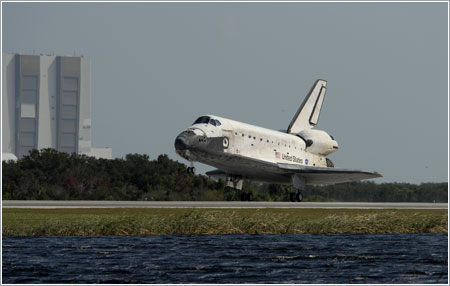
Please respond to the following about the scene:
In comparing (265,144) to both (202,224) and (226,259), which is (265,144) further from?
(226,259)

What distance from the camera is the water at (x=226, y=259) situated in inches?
789

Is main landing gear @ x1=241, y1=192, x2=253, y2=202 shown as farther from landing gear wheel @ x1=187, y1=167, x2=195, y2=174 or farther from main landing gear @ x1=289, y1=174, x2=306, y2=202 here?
landing gear wheel @ x1=187, y1=167, x2=195, y2=174

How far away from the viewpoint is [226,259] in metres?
23.1

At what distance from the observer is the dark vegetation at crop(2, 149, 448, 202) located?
59719mm

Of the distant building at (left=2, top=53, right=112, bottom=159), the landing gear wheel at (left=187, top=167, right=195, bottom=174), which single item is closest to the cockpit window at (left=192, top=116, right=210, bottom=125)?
the landing gear wheel at (left=187, top=167, right=195, bottom=174)

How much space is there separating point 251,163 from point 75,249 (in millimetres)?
24067

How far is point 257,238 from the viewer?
94.7ft

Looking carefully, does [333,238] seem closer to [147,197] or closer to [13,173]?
[147,197]

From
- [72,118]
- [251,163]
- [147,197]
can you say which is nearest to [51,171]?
[147,197]

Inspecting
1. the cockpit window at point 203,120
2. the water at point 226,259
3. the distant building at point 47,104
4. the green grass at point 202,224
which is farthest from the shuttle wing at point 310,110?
the distant building at point 47,104

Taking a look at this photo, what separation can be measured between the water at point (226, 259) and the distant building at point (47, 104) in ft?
469

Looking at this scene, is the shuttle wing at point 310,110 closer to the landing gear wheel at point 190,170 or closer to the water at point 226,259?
the landing gear wheel at point 190,170

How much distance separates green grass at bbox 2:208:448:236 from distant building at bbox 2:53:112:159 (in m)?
136

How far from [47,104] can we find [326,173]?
12473 centimetres
